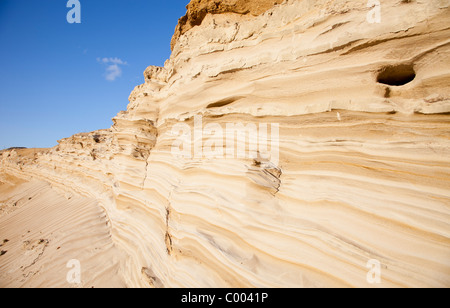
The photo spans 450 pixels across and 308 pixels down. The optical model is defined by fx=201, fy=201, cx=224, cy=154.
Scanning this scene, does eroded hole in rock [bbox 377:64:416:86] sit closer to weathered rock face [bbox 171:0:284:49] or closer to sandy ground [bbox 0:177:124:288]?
weathered rock face [bbox 171:0:284:49]

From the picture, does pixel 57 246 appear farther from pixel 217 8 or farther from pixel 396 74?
pixel 217 8

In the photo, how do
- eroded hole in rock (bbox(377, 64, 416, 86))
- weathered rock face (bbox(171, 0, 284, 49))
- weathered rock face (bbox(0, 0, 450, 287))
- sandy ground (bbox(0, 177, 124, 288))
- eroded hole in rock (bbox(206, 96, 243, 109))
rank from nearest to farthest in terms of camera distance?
weathered rock face (bbox(0, 0, 450, 287)) < eroded hole in rock (bbox(377, 64, 416, 86)) < sandy ground (bbox(0, 177, 124, 288)) < eroded hole in rock (bbox(206, 96, 243, 109)) < weathered rock face (bbox(171, 0, 284, 49))

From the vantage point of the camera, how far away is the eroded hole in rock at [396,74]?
7.11 ft

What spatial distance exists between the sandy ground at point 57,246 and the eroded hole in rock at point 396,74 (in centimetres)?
434

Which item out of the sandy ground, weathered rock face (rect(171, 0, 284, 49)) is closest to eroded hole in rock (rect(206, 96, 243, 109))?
weathered rock face (rect(171, 0, 284, 49))

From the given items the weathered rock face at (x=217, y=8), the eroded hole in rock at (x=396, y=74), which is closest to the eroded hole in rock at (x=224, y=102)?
the eroded hole in rock at (x=396, y=74)

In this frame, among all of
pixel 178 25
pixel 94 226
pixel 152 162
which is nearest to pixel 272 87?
pixel 152 162

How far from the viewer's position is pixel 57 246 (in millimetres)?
3984

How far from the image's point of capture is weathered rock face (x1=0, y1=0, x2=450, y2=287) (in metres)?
1.66

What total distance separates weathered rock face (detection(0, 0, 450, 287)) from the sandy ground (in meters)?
0.41

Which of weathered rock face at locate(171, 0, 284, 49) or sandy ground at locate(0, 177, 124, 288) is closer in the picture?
sandy ground at locate(0, 177, 124, 288)

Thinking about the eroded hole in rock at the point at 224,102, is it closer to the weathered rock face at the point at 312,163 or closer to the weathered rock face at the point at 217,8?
the weathered rock face at the point at 312,163

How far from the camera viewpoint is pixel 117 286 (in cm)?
287

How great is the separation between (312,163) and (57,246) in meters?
4.94
